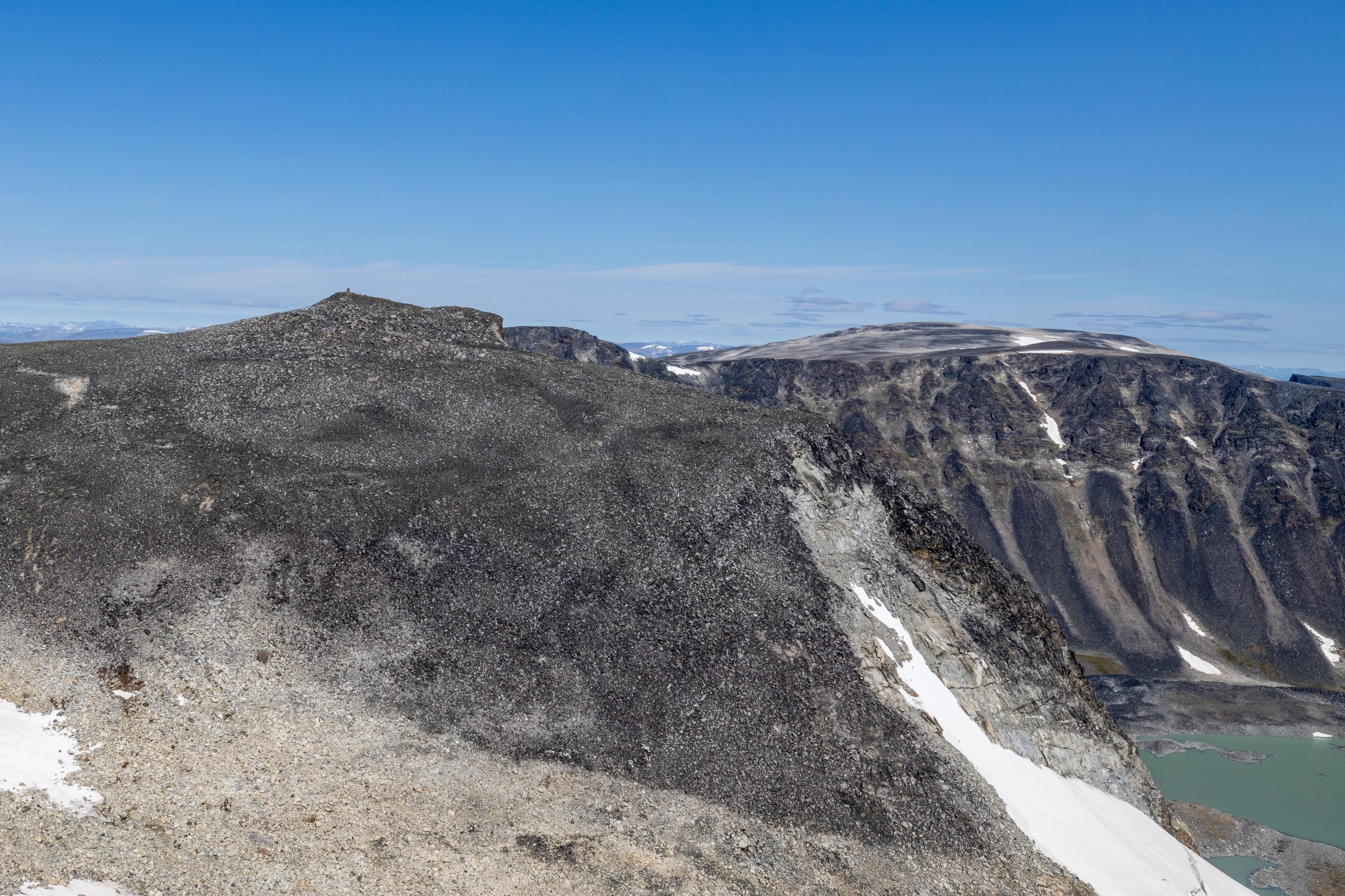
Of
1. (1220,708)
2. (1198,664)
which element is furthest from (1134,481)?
(1220,708)

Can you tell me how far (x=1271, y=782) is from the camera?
7512 centimetres

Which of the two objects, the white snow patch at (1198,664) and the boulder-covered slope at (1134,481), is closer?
the white snow patch at (1198,664)

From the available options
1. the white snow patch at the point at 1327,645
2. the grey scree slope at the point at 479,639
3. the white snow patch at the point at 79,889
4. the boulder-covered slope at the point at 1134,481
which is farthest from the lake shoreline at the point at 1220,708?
the white snow patch at the point at 79,889

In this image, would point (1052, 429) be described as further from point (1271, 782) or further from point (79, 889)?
point (79, 889)

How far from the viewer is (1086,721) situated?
40219 mm

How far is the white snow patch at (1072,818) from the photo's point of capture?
31.0m

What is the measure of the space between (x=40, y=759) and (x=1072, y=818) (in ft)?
116

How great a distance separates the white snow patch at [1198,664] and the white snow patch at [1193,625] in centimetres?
483

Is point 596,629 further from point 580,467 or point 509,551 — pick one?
point 580,467

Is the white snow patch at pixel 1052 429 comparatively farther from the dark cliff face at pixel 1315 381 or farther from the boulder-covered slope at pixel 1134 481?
the dark cliff face at pixel 1315 381

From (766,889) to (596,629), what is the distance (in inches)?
→ 437

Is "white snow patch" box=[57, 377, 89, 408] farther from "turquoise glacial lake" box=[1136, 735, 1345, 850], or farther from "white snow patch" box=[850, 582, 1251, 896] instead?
"turquoise glacial lake" box=[1136, 735, 1345, 850]

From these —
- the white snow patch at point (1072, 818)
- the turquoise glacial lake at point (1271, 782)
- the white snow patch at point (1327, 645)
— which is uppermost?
the white snow patch at point (1072, 818)

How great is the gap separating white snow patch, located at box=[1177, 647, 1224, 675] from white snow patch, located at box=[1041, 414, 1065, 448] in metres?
41.9
